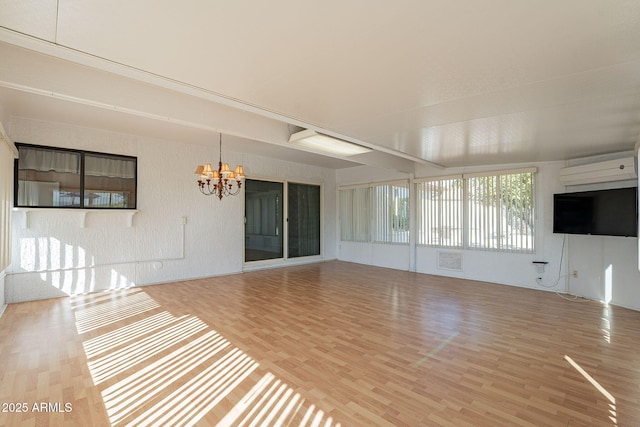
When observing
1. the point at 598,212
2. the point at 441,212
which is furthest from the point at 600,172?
the point at 441,212

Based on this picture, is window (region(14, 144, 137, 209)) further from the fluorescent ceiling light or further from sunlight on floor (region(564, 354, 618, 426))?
sunlight on floor (region(564, 354, 618, 426))

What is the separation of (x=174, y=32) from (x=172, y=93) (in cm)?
165

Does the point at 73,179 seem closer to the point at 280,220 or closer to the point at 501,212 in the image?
the point at 280,220

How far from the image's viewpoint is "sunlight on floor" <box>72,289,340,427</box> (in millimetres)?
1938

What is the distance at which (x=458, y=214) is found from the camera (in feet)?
21.4

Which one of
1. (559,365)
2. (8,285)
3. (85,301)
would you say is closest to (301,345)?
(559,365)

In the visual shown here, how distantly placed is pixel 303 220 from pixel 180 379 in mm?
6137

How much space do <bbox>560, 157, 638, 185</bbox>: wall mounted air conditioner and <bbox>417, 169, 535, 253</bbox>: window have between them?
59cm

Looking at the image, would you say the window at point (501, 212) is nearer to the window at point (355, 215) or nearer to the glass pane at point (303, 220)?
the window at point (355, 215)

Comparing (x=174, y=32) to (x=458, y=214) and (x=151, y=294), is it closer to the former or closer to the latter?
(x=151, y=294)

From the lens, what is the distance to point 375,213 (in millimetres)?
8031

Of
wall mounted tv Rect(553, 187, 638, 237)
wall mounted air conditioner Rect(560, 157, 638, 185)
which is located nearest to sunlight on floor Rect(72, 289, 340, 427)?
wall mounted tv Rect(553, 187, 638, 237)

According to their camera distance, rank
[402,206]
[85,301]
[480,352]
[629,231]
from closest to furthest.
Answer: [480,352] < [629,231] < [85,301] < [402,206]

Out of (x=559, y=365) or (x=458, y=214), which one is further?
(x=458, y=214)
